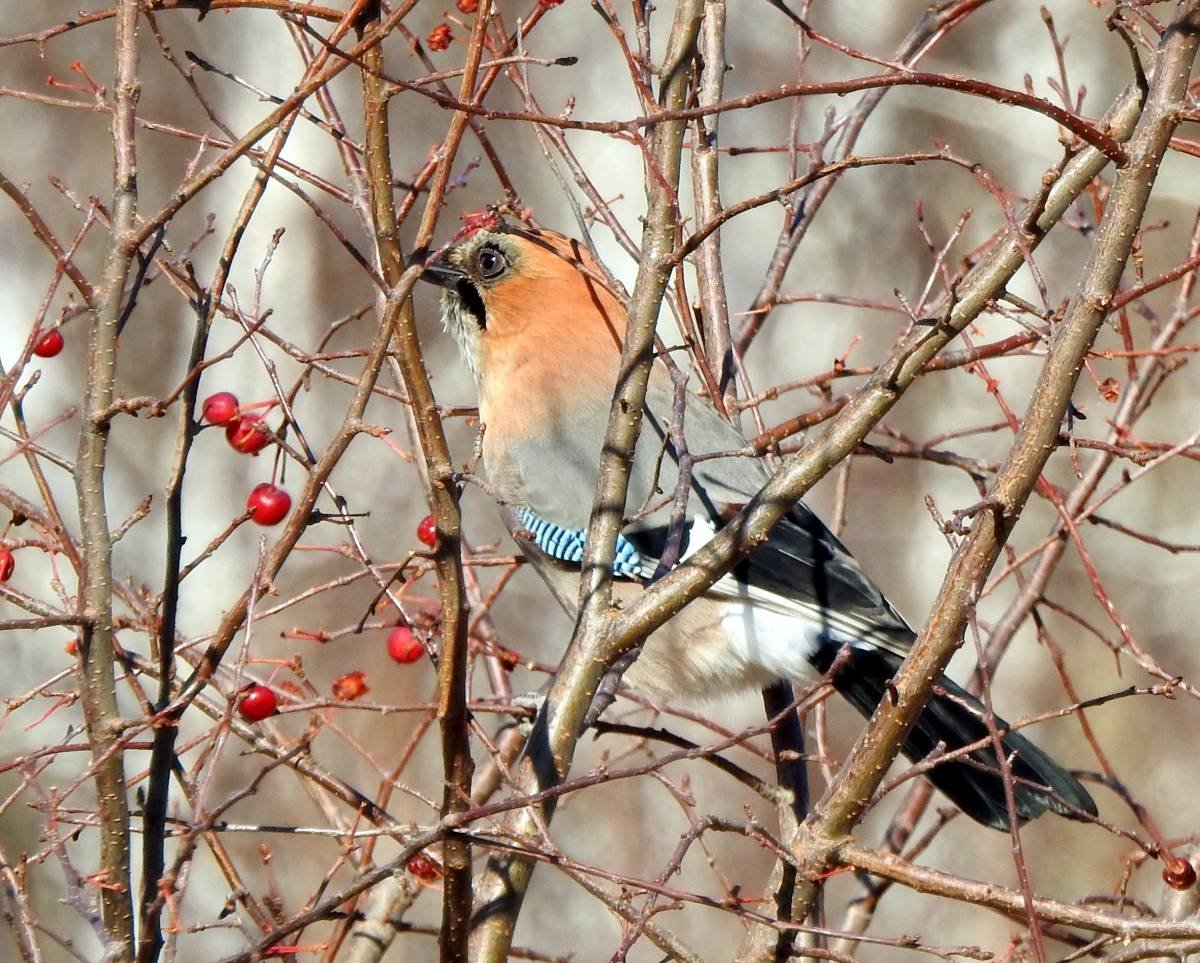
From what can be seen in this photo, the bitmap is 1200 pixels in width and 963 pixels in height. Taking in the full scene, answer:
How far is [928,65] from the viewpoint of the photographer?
988 cm

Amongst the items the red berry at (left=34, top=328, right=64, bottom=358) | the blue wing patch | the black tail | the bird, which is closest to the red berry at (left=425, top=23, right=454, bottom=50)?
the bird

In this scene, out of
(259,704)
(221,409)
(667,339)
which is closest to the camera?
(259,704)

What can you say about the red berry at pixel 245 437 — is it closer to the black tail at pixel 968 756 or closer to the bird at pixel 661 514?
the bird at pixel 661 514

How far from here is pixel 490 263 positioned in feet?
14.3

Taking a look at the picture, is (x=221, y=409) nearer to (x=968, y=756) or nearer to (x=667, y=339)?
(x=968, y=756)

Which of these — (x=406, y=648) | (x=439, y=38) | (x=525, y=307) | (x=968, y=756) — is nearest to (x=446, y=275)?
(x=525, y=307)

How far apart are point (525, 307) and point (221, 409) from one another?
5.38 feet

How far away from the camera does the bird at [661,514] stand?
3.41 metres

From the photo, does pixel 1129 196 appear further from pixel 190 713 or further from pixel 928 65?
pixel 928 65

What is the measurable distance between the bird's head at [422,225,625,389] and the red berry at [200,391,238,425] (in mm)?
1431

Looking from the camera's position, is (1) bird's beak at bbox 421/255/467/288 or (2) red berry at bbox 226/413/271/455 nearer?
(2) red berry at bbox 226/413/271/455

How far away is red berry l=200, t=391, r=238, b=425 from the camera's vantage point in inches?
107

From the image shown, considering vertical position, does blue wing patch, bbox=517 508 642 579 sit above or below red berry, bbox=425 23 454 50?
below

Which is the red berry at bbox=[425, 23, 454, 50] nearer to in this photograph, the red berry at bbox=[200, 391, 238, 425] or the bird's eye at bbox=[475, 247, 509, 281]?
the red berry at bbox=[200, 391, 238, 425]
